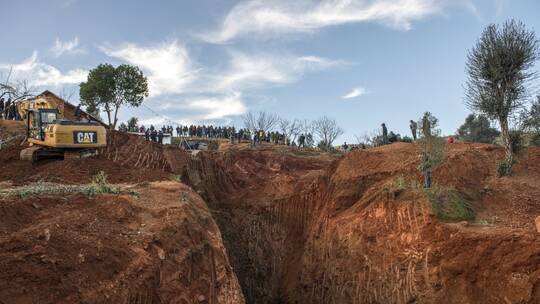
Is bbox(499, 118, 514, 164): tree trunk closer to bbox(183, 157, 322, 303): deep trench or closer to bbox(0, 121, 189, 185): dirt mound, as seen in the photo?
bbox(183, 157, 322, 303): deep trench

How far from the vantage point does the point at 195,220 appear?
13.8 meters

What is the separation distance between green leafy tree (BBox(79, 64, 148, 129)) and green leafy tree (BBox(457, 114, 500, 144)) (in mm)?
35278

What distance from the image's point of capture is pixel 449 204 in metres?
16.3

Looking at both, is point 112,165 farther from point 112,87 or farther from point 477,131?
point 477,131

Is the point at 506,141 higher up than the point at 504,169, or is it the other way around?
the point at 506,141

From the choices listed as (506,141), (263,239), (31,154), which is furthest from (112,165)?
(506,141)

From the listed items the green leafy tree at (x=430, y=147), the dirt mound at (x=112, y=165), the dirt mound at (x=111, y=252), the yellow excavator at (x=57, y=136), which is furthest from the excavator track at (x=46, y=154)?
the green leafy tree at (x=430, y=147)

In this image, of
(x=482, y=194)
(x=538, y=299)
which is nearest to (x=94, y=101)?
(x=482, y=194)

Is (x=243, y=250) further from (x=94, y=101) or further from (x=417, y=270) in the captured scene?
(x=94, y=101)

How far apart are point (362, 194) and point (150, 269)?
12732 mm

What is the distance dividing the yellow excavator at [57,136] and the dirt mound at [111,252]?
7.98m

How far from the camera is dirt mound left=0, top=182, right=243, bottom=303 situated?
8266 millimetres

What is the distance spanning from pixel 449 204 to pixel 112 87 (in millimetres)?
31945

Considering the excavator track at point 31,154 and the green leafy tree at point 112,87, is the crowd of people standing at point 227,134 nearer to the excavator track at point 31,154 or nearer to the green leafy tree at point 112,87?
the green leafy tree at point 112,87
